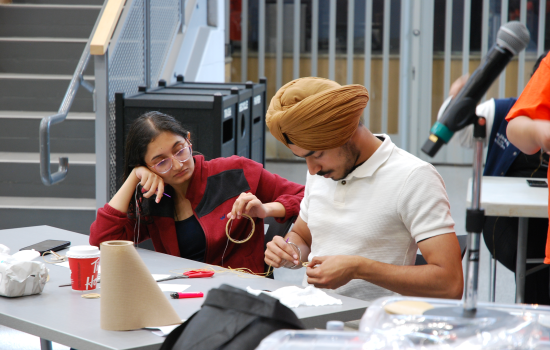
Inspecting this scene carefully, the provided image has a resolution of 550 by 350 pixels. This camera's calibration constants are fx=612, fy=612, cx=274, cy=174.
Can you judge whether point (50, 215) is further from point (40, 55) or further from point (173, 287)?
point (173, 287)

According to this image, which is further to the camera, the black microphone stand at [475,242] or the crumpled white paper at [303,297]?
the crumpled white paper at [303,297]

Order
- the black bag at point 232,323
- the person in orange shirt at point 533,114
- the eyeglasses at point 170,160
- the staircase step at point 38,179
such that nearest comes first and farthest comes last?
the black bag at point 232,323 < the person in orange shirt at point 533,114 < the eyeglasses at point 170,160 < the staircase step at point 38,179

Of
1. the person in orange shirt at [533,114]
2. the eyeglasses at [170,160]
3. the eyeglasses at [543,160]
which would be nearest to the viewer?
the person in orange shirt at [533,114]

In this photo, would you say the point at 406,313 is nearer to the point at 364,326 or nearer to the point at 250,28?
the point at 364,326

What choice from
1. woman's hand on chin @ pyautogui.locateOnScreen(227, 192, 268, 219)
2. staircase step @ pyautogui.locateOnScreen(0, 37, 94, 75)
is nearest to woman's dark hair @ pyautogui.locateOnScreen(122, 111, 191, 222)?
woman's hand on chin @ pyautogui.locateOnScreen(227, 192, 268, 219)

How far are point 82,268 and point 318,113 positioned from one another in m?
0.79

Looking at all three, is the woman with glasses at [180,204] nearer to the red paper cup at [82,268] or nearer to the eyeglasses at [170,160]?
the eyeglasses at [170,160]

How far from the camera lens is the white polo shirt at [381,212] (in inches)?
65.7

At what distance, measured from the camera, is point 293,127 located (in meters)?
1.70

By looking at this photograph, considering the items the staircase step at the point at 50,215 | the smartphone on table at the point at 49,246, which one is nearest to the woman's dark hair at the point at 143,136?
the smartphone on table at the point at 49,246

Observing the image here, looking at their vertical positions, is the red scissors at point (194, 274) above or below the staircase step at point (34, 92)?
below

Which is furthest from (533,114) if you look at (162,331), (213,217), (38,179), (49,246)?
(38,179)

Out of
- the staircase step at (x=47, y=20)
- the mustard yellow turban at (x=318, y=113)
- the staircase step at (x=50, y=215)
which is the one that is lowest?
the staircase step at (x=50, y=215)

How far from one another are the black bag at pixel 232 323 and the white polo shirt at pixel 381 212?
0.64 metres
